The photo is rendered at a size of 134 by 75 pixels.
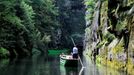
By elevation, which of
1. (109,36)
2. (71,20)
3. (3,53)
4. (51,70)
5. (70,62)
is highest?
(71,20)

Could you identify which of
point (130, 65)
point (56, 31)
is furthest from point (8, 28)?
point (56, 31)

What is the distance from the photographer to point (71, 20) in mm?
106125

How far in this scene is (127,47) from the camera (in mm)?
27016

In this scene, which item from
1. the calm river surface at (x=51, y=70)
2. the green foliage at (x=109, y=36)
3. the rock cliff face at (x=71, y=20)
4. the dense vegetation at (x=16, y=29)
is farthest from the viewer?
the rock cliff face at (x=71, y=20)

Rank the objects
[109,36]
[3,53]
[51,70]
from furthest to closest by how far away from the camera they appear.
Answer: [3,53] < [109,36] < [51,70]

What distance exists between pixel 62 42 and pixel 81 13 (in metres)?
12.4

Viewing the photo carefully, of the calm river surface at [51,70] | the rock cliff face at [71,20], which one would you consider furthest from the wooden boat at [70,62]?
the rock cliff face at [71,20]

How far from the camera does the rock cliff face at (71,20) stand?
337ft

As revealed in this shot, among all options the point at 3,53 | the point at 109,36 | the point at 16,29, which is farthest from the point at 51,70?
the point at 16,29

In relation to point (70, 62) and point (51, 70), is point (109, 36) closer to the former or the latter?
point (70, 62)

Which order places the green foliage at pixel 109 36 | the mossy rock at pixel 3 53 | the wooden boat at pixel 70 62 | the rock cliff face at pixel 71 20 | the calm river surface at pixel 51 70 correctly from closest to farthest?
the calm river surface at pixel 51 70 → the wooden boat at pixel 70 62 → the green foliage at pixel 109 36 → the mossy rock at pixel 3 53 → the rock cliff face at pixel 71 20

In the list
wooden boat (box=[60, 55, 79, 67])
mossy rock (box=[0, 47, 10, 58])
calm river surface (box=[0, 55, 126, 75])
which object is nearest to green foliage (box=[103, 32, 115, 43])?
calm river surface (box=[0, 55, 126, 75])

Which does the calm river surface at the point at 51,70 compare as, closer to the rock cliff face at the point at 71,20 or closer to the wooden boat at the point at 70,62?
the wooden boat at the point at 70,62

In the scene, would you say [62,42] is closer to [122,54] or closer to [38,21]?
[38,21]
